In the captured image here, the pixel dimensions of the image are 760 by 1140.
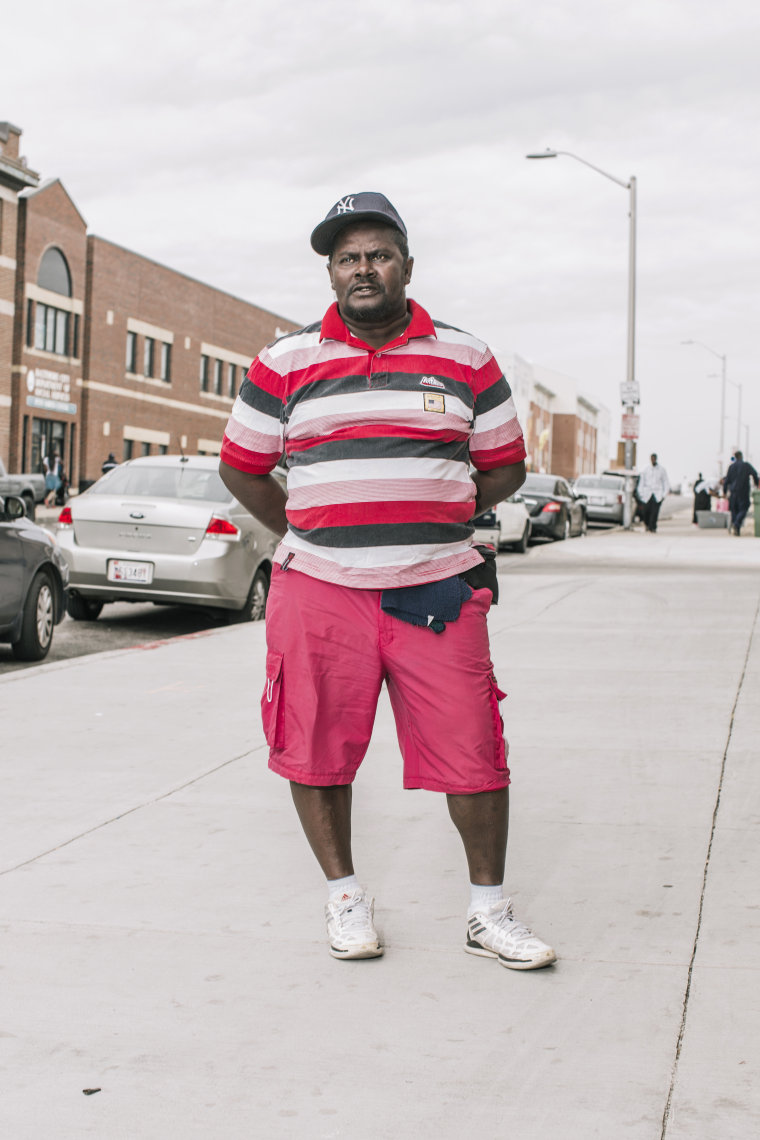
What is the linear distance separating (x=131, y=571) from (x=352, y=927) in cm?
778

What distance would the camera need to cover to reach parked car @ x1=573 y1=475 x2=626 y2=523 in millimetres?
34438

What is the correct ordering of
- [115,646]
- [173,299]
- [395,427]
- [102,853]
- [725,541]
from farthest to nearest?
[173,299] → [725,541] → [115,646] → [102,853] → [395,427]

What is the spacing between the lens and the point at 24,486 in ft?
101

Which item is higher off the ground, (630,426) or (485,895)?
(630,426)

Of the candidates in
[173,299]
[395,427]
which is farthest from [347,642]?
[173,299]

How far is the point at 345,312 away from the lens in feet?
11.5

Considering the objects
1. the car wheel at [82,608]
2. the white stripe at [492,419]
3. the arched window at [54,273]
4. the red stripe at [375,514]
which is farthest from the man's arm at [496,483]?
the arched window at [54,273]

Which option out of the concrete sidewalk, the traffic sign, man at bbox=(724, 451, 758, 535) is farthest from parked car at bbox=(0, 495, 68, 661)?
the traffic sign

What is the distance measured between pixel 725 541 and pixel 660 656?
14.5m

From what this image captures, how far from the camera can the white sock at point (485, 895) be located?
357 cm

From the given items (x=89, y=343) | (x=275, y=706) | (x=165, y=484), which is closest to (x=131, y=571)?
(x=165, y=484)

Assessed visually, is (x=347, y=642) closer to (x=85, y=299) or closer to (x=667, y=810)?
(x=667, y=810)

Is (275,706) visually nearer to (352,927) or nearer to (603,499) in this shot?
(352,927)

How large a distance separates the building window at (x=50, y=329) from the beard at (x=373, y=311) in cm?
4215
